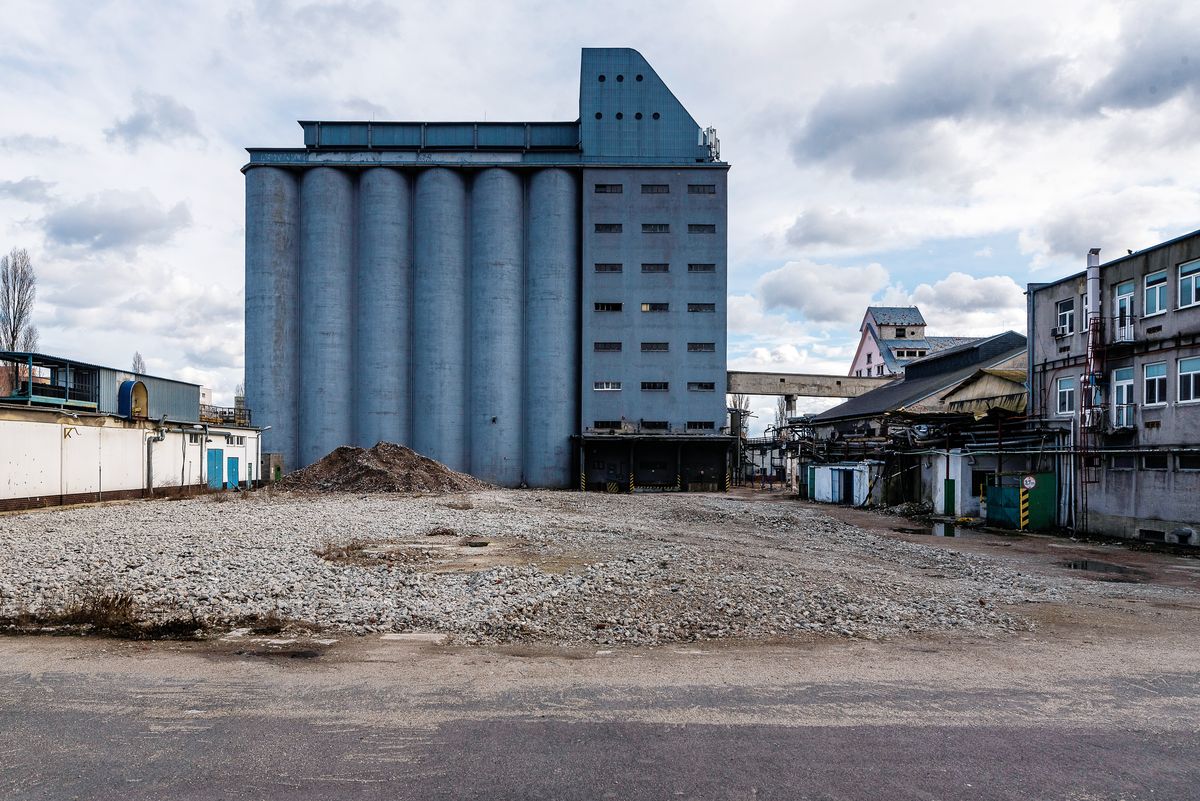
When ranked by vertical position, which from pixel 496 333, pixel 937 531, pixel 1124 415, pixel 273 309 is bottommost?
pixel 937 531

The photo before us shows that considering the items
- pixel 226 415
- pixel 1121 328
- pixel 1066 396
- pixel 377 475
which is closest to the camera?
pixel 1121 328

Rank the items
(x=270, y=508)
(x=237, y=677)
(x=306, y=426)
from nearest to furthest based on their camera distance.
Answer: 1. (x=237, y=677)
2. (x=270, y=508)
3. (x=306, y=426)

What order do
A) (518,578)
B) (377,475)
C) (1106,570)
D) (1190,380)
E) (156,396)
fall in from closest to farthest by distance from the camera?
(518,578) < (1106,570) < (1190,380) < (156,396) < (377,475)

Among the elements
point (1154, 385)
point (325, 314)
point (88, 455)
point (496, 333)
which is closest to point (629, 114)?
point (496, 333)

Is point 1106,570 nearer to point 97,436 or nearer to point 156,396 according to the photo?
point 97,436

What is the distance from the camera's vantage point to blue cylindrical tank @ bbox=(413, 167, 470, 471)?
53531 millimetres

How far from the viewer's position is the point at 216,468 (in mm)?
42562

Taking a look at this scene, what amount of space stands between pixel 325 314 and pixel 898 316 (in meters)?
62.4

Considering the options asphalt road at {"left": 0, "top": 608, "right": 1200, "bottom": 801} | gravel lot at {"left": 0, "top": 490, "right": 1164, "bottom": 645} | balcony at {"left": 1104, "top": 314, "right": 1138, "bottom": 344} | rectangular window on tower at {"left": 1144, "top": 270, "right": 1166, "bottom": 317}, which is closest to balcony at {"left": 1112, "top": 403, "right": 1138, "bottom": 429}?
balcony at {"left": 1104, "top": 314, "right": 1138, "bottom": 344}

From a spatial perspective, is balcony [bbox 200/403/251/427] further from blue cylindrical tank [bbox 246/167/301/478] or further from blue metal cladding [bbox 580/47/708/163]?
blue metal cladding [bbox 580/47/708/163]

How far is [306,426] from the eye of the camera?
173 ft

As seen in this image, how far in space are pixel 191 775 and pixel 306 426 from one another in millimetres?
50447

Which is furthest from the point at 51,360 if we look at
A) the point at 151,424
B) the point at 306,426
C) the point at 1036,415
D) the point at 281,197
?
the point at 1036,415

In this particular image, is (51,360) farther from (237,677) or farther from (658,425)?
(658,425)
